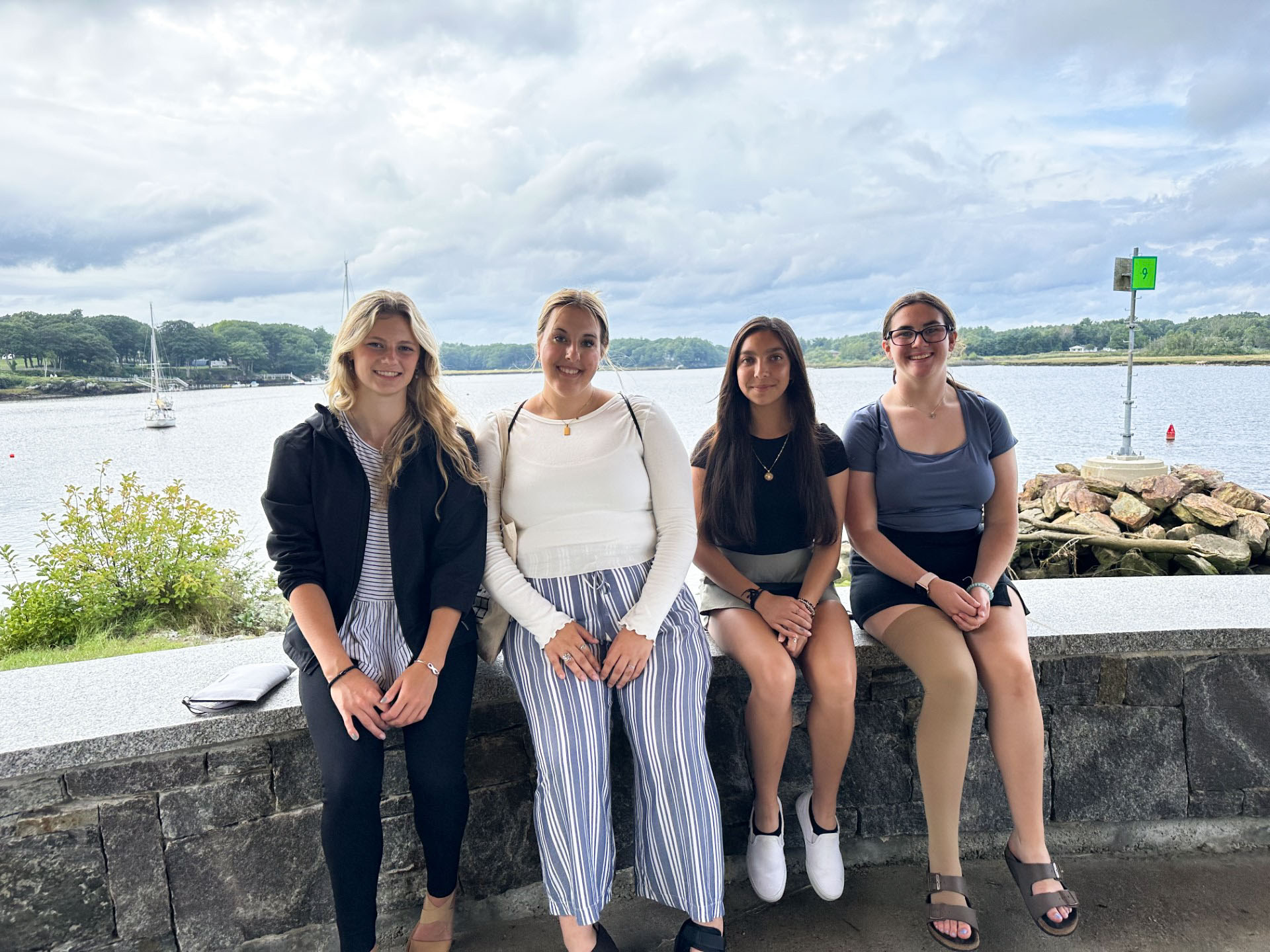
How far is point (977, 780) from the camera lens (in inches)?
77.0

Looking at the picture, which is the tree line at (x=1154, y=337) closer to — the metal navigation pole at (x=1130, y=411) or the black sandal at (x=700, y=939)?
the metal navigation pole at (x=1130, y=411)

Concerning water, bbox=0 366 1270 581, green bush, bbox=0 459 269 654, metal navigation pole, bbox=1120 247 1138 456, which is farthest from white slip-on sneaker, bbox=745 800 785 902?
Answer: metal navigation pole, bbox=1120 247 1138 456

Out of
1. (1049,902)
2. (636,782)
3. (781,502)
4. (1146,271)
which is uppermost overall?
(1146,271)

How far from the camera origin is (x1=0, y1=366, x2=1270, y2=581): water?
3879 mm

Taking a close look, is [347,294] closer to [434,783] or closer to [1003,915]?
[434,783]

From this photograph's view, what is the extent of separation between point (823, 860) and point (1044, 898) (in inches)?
17.9

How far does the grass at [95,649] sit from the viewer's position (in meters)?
3.53

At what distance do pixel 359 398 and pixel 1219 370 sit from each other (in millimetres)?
28744

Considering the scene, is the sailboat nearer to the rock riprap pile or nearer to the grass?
the grass

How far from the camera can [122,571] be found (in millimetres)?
4012

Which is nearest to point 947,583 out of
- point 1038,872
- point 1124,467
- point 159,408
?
point 1038,872

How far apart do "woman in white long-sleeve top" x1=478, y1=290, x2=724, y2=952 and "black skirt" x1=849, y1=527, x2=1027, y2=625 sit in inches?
18.8

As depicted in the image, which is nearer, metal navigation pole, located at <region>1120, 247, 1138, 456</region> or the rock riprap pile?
the rock riprap pile

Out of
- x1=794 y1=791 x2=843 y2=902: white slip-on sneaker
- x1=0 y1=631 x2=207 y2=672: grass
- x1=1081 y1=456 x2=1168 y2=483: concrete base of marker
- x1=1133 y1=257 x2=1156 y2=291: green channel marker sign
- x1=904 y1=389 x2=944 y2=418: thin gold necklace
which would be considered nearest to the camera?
x1=794 y1=791 x2=843 y2=902: white slip-on sneaker
